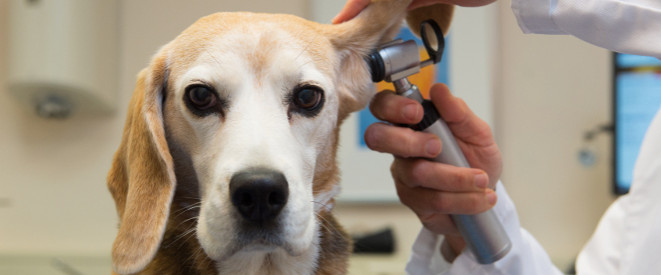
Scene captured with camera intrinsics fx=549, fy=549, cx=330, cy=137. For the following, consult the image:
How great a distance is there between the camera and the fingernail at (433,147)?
2.78 ft

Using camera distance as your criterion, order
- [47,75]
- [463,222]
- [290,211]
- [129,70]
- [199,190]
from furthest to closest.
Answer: [129,70] → [47,75] → [463,222] → [199,190] → [290,211]

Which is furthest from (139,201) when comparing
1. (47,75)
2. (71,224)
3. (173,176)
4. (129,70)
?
(71,224)

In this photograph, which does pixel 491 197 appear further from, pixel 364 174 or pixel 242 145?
pixel 364 174

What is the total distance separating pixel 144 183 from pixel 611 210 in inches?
40.4

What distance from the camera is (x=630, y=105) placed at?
7.11 feet

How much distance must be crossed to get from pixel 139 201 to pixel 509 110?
1954 mm

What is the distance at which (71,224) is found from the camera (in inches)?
95.0

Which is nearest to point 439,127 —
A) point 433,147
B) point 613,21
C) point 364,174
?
point 433,147

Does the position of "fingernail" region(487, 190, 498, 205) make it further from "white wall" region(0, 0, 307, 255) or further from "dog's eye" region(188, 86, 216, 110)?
"white wall" region(0, 0, 307, 255)

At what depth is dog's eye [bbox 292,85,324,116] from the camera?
0.78 m

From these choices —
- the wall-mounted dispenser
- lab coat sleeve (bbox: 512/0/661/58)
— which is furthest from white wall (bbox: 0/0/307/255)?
lab coat sleeve (bbox: 512/0/661/58)

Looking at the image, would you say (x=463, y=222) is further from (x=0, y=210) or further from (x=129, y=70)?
(x=0, y=210)

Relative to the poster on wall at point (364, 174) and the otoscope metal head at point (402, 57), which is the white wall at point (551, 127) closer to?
the poster on wall at point (364, 174)

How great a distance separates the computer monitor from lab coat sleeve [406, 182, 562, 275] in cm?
132
